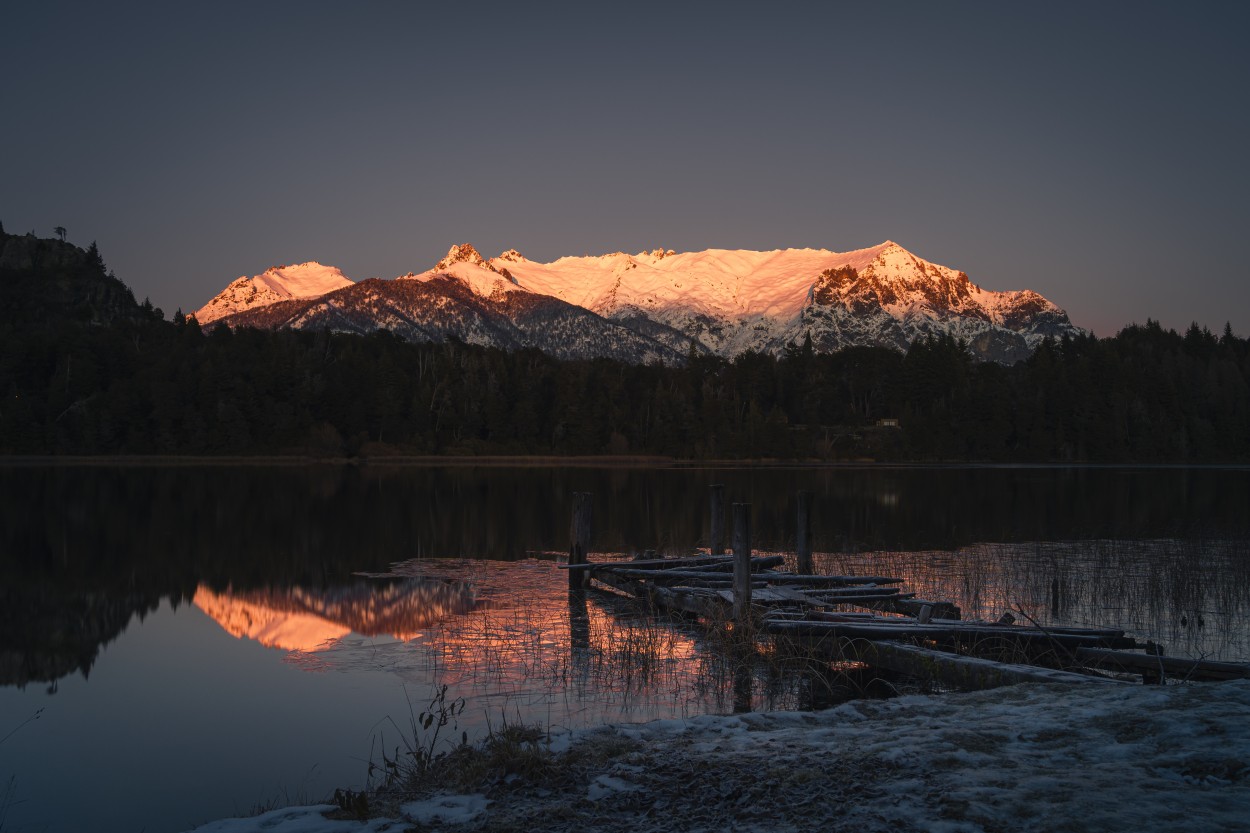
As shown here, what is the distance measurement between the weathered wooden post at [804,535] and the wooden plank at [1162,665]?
962cm

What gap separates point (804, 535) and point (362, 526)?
74.3 feet

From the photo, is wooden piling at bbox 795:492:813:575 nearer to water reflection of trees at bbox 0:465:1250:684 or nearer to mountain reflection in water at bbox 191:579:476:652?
water reflection of trees at bbox 0:465:1250:684

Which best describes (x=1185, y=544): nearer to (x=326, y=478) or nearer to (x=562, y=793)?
(x=562, y=793)

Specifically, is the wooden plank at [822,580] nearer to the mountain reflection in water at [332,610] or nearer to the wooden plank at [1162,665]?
the mountain reflection in water at [332,610]

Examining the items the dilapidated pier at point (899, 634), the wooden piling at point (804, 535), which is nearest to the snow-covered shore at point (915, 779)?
the dilapidated pier at point (899, 634)

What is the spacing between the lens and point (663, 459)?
129m

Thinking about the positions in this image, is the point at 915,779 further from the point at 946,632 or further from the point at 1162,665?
the point at 946,632

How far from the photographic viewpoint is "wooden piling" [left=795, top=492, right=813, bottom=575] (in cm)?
2403

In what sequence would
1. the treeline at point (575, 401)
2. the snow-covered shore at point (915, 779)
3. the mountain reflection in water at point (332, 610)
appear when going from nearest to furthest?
the snow-covered shore at point (915, 779), the mountain reflection in water at point (332, 610), the treeline at point (575, 401)

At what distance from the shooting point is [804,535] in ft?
80.0

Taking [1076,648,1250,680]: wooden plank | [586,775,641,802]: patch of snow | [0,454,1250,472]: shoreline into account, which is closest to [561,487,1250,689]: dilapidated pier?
[1076,648,1250,680]: wooden plank

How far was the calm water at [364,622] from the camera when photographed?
38.7ft

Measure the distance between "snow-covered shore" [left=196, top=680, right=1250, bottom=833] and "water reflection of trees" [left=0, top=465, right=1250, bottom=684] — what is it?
1147cm

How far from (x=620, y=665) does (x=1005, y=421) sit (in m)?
137
